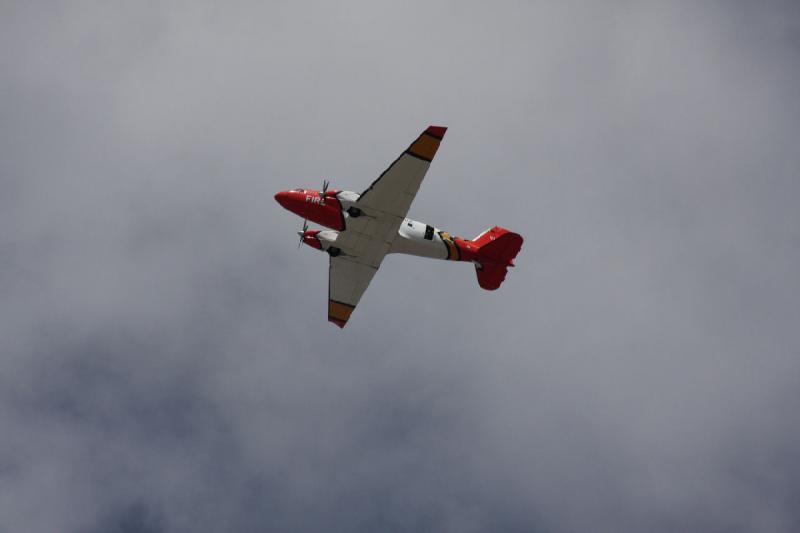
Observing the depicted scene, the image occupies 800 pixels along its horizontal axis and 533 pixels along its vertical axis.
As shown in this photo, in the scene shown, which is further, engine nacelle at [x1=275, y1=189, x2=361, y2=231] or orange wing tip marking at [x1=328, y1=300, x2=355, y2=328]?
orange wing tip marking at [x1=328, y1=300, x2=355, y2=328]

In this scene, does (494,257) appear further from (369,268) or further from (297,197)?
(297,197)

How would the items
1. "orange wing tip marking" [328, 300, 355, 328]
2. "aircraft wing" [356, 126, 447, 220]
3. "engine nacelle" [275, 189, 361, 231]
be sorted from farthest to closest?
"orange wing tip marking" [328, 300, 355, 328] → "engine nacelle" [275, 189, 361, 231] → "aircraft wing" [356, 126, 447, 220]

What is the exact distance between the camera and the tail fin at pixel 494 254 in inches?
2756

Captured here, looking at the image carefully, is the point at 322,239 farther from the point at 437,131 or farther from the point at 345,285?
the point at 437,131

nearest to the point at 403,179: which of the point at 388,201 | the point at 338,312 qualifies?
the point at 388,201

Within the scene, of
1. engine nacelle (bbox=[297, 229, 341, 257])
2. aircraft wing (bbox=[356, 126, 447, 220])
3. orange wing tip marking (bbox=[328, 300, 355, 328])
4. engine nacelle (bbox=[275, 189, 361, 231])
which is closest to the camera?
aircraft wing (bbox=[356, 126, 447, 220])

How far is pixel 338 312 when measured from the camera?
2852 inches

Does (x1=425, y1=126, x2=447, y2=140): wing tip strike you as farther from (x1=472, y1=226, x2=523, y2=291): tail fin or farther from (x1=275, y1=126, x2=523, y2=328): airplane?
(x1=472, y1=226, x2=523, y2=291): tail fin

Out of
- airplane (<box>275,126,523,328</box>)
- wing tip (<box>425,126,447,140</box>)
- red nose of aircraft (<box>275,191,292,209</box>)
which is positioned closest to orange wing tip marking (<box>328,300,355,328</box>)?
airplane (<box>275,126,523,328</box>)

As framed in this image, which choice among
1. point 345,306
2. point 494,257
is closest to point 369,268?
point 345,306

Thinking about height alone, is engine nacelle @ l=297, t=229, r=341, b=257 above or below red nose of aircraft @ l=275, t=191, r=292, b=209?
below

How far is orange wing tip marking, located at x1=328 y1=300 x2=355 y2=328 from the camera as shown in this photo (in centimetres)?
7225

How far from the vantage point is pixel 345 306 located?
72250 millimetres

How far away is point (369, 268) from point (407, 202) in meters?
7.49
